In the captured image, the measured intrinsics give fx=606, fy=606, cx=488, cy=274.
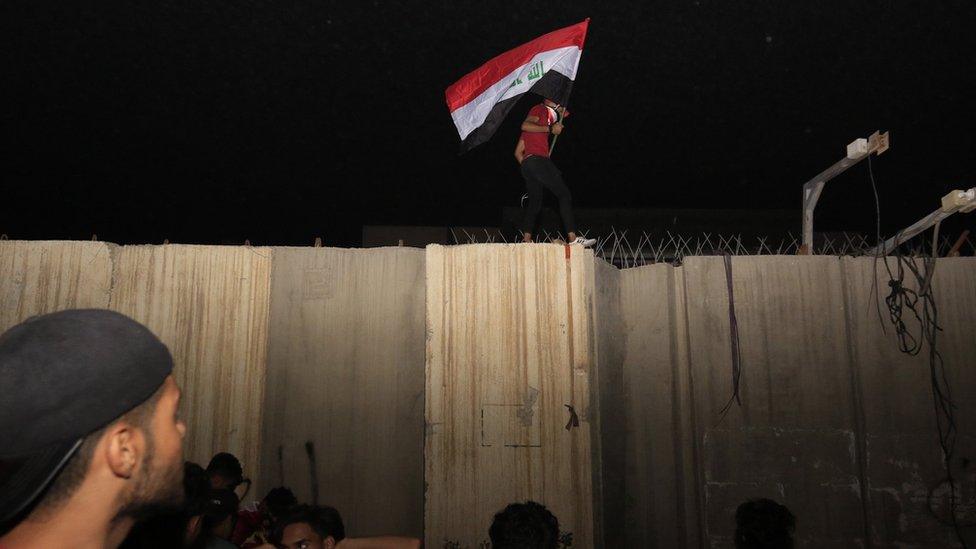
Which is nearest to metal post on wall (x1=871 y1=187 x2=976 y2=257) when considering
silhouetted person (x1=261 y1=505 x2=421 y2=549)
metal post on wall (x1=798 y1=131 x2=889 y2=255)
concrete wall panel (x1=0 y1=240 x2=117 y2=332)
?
metal post on wall (x1=798 y1=131 x2=889 y2=255)

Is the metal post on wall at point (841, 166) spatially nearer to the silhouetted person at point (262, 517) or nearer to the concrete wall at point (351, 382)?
the concrete wall at point (351, 382)

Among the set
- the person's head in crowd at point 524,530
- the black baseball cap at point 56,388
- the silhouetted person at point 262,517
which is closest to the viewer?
the black baseball cap at point 56,388

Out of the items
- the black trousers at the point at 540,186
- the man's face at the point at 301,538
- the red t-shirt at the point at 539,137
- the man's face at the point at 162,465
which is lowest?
the man's face at the point at 301,538

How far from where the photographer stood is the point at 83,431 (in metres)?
0.95


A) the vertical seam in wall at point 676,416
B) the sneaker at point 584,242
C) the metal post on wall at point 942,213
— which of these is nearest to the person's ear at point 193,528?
the sneaker at point 584,242

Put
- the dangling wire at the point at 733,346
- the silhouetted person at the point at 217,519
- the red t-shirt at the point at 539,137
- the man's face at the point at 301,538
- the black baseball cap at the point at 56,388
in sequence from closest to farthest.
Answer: the black baseball cap at the point at 56,388 < the silhouetted person at the point at 217,519 < the man's face at the point at 301,538 < the dangling wire at the point at 733,346 < the red t-shirt at the point at 539,137

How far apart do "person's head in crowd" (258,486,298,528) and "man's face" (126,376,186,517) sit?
3.26 m

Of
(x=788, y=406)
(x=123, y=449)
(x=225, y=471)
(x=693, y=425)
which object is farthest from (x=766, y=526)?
(x=225, y=471)

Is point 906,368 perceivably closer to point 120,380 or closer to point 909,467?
point 909,467

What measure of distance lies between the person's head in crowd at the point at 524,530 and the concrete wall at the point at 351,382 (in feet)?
7.44

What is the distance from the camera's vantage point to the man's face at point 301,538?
9.31ft

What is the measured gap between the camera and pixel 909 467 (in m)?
4.41

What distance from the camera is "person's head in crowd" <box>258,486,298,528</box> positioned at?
4.07 metres

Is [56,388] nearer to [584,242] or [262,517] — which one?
[262,517]
